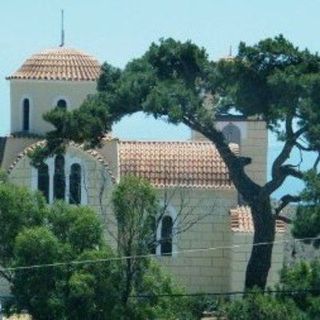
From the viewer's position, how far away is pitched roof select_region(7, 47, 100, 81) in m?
53.4

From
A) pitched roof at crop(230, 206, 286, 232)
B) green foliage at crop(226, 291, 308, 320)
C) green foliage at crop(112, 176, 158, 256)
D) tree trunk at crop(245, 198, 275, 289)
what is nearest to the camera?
green foliage at crop(226, 291, 308, 320)

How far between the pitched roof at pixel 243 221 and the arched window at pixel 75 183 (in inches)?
149

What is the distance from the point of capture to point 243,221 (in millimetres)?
50875

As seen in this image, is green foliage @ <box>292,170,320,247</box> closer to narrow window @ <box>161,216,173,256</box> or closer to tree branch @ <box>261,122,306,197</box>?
tree branch @ <box>261,122,306,197</box>

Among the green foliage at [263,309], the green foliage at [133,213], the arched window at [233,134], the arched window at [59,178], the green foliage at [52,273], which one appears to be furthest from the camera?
the arched window at [233,134]

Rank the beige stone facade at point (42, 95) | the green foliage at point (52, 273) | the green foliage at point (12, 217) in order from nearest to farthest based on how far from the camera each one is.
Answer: the green foliage at point (52, 273) < the green foliage at point (12, 217) < the beige stone facade at point (42, 95)

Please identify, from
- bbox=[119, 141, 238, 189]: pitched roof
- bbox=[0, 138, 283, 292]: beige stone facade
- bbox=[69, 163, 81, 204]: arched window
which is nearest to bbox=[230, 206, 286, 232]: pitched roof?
bbox=[0, 138, 283, 292]: beige stone facade

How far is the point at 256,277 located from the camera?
149 ft

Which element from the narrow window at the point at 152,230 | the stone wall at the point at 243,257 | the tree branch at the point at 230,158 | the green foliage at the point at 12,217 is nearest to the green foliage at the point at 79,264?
the green foliage at the point at 12,217

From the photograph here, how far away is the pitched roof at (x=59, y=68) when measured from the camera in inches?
2104

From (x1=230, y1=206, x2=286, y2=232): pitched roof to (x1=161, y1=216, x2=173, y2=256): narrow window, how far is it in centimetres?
167

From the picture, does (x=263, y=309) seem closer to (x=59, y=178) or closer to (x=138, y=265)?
(x=138, y=265)

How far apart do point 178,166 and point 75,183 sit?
257 cm

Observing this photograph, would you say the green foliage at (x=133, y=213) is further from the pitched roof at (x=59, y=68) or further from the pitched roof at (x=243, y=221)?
the pitched roof at (x=59, y=68)
